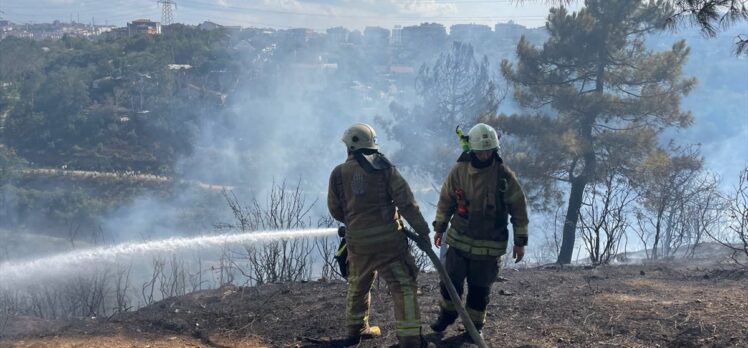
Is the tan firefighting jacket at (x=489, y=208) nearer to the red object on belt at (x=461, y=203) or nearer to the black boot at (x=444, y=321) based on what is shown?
the red object on belt at (x=461, y=203)

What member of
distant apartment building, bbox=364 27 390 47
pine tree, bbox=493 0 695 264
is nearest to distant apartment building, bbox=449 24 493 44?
distant apartment building, bbox=364 27 390 47

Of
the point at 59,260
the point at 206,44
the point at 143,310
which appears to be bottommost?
the point at 59,260

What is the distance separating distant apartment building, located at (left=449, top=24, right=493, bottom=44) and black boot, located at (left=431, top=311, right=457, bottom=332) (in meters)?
61.5

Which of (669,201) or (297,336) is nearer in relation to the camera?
(297,336)

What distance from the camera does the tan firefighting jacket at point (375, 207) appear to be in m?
5.02

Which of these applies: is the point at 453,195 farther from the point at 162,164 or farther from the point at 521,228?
the point at 162,164

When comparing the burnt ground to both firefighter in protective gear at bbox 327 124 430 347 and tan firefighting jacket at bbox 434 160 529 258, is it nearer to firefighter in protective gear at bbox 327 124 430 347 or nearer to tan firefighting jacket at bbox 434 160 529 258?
firefighter in protective gear at bbox 327 124 430 347

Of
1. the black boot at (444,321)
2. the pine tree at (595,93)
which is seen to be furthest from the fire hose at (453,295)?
the pine tree at (595,93)

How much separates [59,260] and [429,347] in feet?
47.7

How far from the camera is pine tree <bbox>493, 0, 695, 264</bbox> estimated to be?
1539cm

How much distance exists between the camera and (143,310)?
7023 millimetres

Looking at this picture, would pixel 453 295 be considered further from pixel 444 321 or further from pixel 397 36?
pixel 397 36

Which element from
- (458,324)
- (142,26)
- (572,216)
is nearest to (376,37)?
(142,26)

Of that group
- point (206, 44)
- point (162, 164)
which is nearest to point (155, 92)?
point (162, 164)
